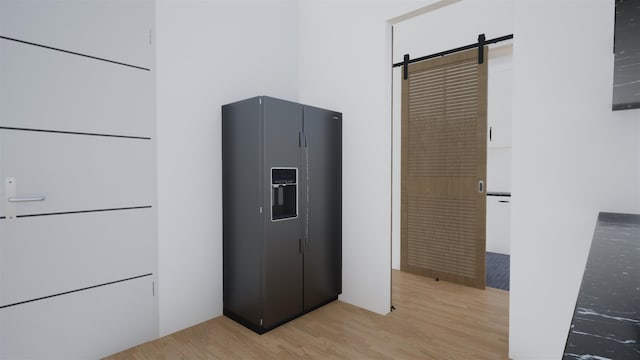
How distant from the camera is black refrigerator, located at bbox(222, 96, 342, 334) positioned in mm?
2508

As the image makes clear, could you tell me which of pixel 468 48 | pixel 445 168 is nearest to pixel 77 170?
pixel 445 168

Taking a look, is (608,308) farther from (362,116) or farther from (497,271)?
(497,271)

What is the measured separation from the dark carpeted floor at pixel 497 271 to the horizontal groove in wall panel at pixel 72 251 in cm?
338

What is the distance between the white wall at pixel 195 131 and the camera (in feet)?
8.23

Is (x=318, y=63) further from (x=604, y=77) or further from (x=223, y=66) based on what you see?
(x=604, y=77)

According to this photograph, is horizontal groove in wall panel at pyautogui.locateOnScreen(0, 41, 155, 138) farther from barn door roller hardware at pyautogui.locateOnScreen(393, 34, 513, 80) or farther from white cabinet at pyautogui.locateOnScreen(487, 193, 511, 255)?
white cabinet at pyautogui.locateOnScreen(487, 193, 511, 255)

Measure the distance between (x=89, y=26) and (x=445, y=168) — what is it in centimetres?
339

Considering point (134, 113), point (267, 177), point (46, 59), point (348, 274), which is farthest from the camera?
point (348, 274)

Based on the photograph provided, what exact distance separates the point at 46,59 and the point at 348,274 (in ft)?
9.10

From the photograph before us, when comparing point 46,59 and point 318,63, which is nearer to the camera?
point 46,59

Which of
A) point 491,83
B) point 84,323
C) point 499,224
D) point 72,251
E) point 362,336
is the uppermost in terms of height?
point 491,83

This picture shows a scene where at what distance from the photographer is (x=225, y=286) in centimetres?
287

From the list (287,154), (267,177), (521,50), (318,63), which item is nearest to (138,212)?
(267,177)

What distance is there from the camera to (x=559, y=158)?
1.93 m
